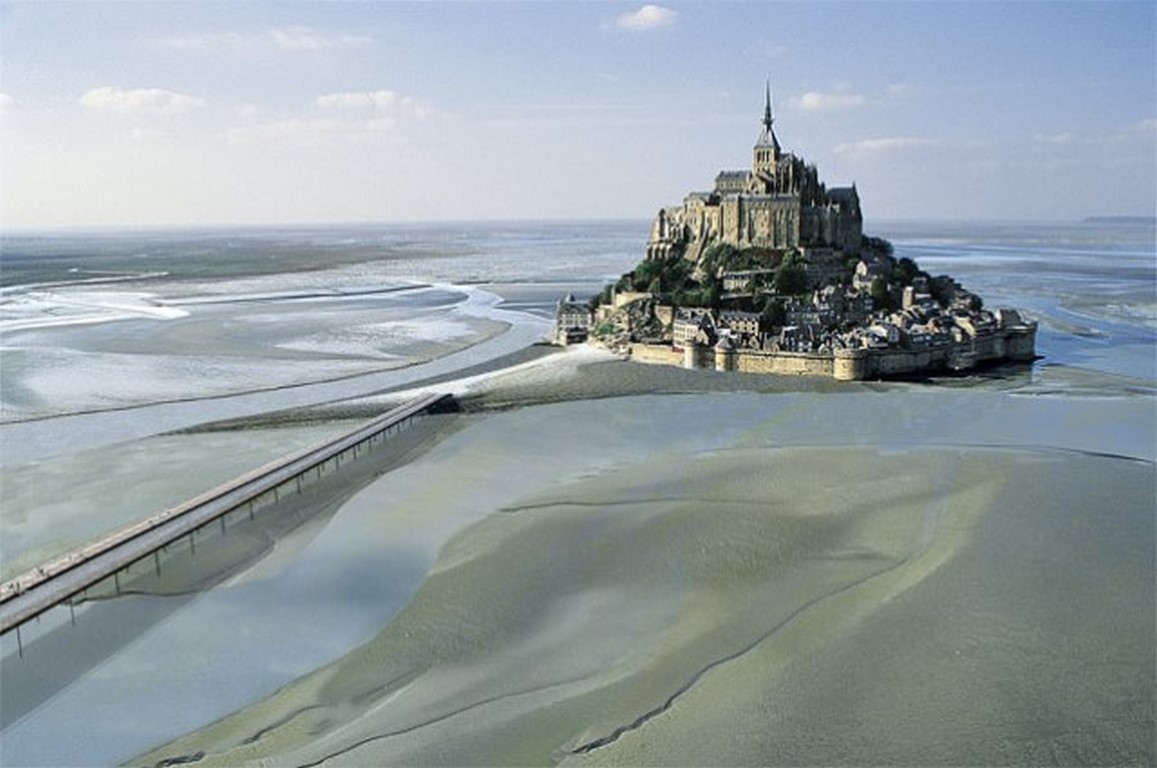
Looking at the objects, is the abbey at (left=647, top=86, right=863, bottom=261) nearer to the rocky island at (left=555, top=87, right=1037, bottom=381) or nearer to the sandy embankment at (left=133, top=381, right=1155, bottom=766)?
the rocky island at (left=555, top=87, right=1037, bottom=381)

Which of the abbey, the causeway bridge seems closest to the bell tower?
the abbey

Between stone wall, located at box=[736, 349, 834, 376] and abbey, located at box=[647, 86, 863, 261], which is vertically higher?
abbey, located at box=[647, 86, 863, 261]

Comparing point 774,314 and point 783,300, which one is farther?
point 783,300

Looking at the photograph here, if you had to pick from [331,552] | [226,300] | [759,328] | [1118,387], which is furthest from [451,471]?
[226,300]

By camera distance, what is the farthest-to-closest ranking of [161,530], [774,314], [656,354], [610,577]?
1. [774,314]
2. [656,354]
3. [161,530]
4. [610,577]

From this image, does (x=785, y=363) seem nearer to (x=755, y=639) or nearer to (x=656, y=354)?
(x=656, y=354)

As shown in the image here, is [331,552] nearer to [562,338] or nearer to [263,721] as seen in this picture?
[263,721]

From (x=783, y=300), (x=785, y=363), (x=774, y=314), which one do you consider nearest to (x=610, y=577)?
(x=785, y=363)
